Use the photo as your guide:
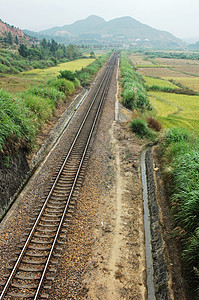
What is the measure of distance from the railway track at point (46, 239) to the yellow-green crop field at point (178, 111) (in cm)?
1268

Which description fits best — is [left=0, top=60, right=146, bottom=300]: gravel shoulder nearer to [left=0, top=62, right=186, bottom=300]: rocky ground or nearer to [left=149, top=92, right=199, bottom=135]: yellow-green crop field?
[left=0, top=62, right=186, bottom=300]: rocky ground

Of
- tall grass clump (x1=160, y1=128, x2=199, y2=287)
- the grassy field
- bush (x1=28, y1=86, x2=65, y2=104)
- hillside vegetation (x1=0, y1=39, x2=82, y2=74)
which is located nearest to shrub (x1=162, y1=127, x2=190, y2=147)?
tall grass clump (x1=160, y1=128, x2=199, y2=287)

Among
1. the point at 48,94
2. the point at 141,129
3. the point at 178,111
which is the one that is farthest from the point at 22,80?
the point at 141,129

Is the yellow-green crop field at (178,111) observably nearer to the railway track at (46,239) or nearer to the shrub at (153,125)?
the shrub at (153,125)

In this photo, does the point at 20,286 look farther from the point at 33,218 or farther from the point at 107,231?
the point at 107,231

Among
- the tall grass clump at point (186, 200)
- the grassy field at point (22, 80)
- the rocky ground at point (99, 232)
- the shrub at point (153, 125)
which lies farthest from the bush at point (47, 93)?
the tall grass clump at point (186, 200)

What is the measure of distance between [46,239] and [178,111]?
80.1ft

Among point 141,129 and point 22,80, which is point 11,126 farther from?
point 22,80

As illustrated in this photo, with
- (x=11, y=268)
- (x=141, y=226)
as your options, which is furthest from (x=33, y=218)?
(x=141, y=226)

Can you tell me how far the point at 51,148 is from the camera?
1264 centimetres

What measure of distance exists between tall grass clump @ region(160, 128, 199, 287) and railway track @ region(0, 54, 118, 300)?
12.9 feet

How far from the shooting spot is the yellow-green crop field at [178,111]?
2048 centimetres

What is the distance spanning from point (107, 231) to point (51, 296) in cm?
273

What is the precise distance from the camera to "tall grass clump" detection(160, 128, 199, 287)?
5.47m
